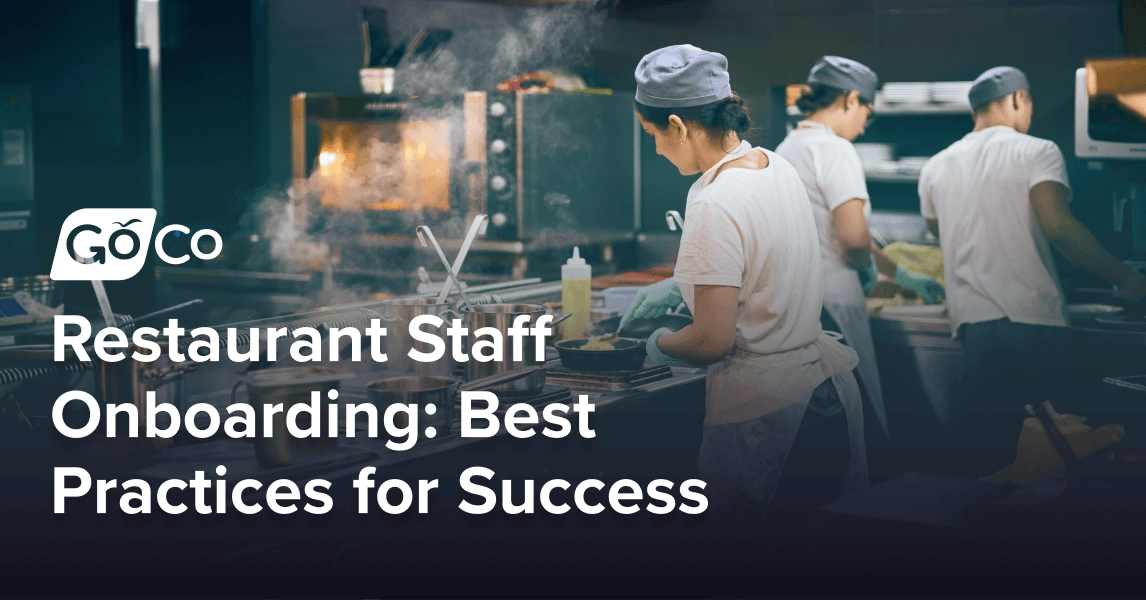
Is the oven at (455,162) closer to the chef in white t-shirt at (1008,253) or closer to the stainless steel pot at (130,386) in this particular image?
the chef in white t-shirt at (1008,253)

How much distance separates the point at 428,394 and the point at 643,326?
2.60 ft

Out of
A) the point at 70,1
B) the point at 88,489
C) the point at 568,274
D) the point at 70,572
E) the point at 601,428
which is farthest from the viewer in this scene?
the point at 70,1

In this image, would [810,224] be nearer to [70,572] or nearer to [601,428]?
[601,428]

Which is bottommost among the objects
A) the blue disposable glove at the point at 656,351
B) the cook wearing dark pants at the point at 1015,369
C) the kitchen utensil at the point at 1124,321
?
the cook wearing dark pants at the point at 1015,369

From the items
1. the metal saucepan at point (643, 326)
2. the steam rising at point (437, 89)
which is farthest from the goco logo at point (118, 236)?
the metal saucepan at point (643, 326)

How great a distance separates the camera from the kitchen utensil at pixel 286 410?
1.82 m

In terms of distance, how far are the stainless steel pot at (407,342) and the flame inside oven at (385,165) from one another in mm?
1685

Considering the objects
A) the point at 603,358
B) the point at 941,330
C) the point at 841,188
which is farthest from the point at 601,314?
the point at 941,330

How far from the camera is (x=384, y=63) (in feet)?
14.8

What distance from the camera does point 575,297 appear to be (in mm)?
2770

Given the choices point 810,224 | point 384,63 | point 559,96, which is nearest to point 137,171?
point 384,63

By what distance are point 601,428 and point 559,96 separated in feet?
6.59

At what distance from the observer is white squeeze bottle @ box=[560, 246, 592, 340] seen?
275 centimetres

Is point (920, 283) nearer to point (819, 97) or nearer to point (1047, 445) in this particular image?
point (819, 97)
